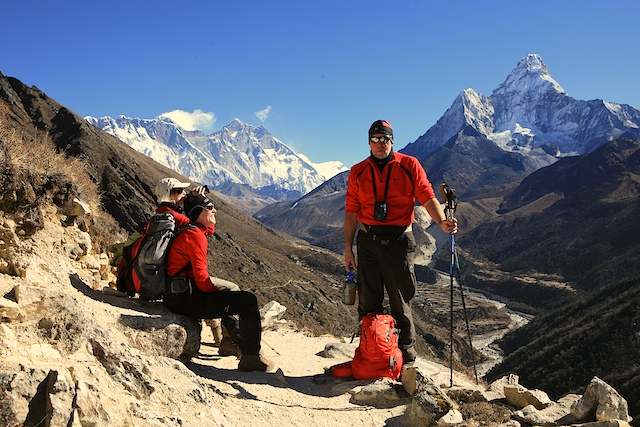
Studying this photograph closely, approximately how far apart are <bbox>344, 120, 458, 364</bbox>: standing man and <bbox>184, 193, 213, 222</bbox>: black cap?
7.23ft

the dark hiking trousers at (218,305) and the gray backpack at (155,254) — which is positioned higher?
the gray backpack at (155,254)

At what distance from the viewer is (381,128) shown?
646 cm

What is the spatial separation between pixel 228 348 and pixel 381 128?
14.8 feet

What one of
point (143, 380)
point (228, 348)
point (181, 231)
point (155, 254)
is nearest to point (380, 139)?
point (181, 231)

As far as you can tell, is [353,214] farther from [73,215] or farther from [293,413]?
[73,215]

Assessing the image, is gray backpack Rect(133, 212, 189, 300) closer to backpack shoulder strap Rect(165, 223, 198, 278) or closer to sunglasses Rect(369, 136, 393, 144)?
backpack shoulder strap Rect(165, 223, 198, 278)

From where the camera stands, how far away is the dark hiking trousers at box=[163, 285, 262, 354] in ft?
21.2

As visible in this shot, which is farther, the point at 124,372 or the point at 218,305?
the point at 218,305

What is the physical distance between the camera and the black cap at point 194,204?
259 inches

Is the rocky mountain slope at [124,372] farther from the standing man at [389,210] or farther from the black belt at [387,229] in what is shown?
the black belt at [387,229]

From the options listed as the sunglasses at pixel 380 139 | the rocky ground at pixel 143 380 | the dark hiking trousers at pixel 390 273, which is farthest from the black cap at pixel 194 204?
the sunglasses at pixel 380 139

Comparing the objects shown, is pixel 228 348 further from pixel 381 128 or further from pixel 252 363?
pixel 381 128

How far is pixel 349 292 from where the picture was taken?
7328 millimetres

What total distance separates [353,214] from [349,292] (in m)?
1.29
